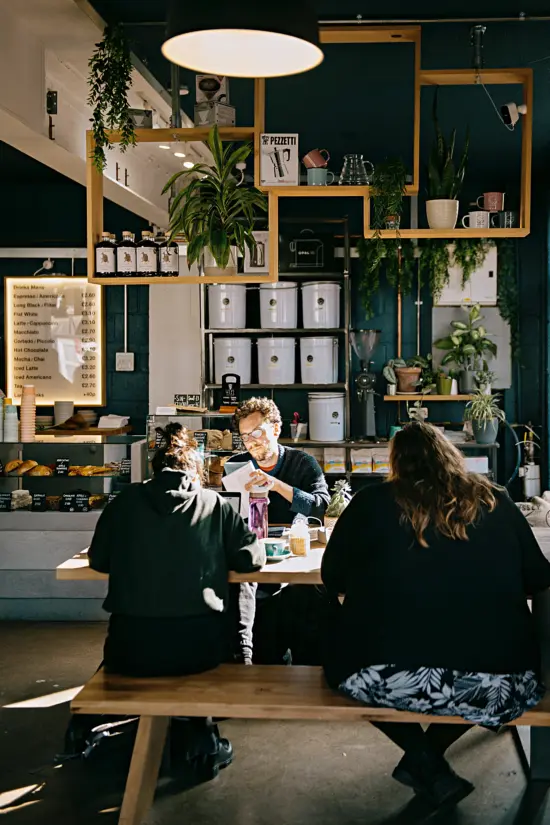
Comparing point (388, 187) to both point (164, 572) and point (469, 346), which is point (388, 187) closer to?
point (164, 572)

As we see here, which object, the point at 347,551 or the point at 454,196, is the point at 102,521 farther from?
the point at 454,196

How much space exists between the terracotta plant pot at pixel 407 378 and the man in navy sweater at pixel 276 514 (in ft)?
10.2

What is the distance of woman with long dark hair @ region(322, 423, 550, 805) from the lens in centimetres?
306

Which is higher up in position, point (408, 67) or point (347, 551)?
point (408, 67)

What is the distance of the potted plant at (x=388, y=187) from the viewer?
5.13m

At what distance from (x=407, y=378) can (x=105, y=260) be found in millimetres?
3223

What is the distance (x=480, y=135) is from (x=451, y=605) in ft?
15.9

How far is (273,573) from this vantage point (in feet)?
11.8

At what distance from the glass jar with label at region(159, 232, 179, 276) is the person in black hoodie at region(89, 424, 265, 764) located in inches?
82.0

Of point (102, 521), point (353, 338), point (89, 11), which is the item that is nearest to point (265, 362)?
point (353, 338)

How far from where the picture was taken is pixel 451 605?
10.1 ft

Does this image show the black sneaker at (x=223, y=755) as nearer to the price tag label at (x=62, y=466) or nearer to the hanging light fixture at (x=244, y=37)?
the price tag label at (x=62, y=466)

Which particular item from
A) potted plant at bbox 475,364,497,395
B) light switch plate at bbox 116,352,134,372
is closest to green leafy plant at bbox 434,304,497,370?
potted plant at bbox 475,364,497,395

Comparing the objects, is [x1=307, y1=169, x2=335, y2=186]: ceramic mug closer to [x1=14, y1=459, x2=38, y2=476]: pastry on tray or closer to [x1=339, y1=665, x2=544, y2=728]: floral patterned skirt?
[x1=14, y1=459, x2=38, y2=476]: pastry on tray
